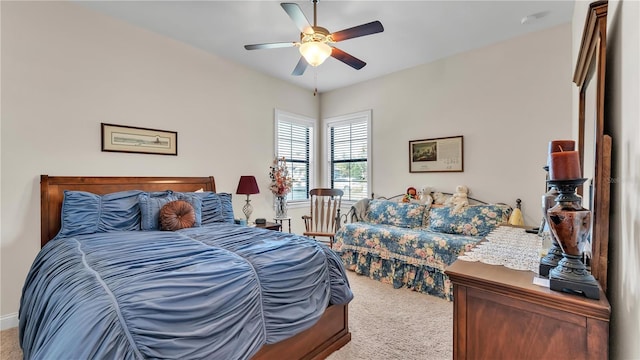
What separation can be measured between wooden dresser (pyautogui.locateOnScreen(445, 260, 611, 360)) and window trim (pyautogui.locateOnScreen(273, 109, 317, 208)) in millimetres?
3666

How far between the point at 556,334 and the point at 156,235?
2.53 metres

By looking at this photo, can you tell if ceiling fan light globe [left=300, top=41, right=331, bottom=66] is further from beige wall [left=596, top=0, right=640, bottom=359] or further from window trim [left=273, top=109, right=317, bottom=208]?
window trim [left=273, top=109, right=317, bottom=208]

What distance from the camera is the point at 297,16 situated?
208 cm

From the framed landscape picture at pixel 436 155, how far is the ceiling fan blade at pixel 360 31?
2160 mm

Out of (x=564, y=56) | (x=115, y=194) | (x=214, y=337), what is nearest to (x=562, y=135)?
(x=564, y=56)

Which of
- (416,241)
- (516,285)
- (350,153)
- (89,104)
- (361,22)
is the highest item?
(361,22)

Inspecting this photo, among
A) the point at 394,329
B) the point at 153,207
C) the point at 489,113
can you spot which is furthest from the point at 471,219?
the point at 153,207

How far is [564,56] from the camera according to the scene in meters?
2.99

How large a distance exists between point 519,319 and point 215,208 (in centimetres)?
283

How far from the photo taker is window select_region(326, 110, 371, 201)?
4.77 metres

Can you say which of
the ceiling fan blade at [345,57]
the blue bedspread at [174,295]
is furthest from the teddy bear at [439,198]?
the blue bedspread at [174,295]

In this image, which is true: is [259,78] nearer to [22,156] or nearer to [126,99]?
[126,99]

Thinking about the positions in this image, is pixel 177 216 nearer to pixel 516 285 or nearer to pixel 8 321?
pixel 8 321

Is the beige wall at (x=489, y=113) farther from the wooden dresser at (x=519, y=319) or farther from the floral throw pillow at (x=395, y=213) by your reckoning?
the wooden dresser at (x=519, y=319)
